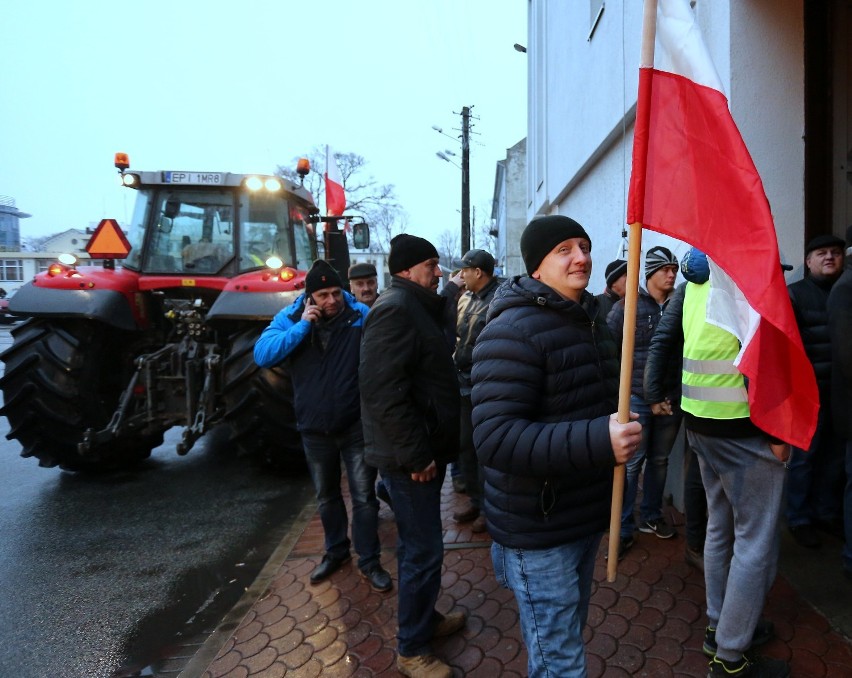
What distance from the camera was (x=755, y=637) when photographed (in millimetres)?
2488

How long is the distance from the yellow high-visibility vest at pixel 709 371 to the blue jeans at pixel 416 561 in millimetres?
1178

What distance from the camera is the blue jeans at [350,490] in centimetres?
331

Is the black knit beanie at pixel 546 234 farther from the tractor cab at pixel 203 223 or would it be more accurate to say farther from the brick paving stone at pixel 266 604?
the tractor cab at pixel 203 223

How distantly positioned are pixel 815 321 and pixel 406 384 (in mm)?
2443

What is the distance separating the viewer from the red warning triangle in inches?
208

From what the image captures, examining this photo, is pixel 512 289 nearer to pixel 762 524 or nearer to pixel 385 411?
pixel 385 411

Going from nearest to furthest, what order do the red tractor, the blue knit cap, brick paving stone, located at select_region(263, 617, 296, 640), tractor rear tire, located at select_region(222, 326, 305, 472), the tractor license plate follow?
the blue knit cap, brick paving stone, located at select_region(263, 617, 296, 640), tractor rear tire, located at select_region(222, 326, 305, 472), the red tractor, the tractor license plate

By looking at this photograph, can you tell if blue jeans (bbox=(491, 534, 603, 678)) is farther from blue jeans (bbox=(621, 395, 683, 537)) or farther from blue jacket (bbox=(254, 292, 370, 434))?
blue jeans (bbox=(621, 395, 683, 537))

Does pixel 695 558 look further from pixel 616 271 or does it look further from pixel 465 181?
pixel 465 181

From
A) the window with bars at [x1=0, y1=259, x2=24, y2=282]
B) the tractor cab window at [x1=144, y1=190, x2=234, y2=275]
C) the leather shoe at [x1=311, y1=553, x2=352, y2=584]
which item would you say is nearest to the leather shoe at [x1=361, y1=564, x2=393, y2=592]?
the leather shoe at [x1=311, y1=553, x2=352, y2=584]

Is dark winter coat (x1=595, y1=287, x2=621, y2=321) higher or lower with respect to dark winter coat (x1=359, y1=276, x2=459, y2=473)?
higher

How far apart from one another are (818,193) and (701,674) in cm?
291

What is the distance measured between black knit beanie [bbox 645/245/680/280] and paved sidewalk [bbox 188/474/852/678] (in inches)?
66.7

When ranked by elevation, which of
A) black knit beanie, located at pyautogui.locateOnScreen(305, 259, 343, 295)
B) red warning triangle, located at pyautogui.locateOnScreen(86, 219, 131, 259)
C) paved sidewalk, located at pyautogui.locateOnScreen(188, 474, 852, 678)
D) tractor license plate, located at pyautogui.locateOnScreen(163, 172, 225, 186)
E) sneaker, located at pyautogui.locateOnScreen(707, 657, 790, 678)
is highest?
tractor license plate, located at pyautogui.locateOnScreen(163, 172, 225, 186)
